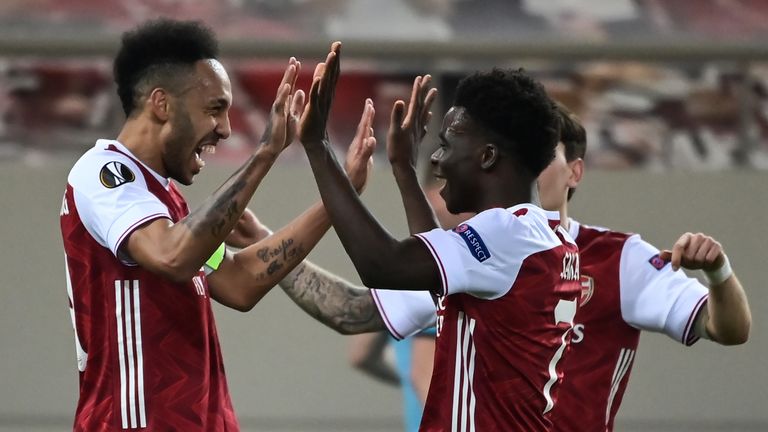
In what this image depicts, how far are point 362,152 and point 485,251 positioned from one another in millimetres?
580

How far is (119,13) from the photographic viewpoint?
21.8 feet

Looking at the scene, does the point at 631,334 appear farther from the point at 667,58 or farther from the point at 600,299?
the point at 667,58

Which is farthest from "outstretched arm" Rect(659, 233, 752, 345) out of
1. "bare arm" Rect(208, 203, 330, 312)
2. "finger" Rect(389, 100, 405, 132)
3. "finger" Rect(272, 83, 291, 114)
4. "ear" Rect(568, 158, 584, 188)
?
"finger" Rect(272, 83, 291, 114)

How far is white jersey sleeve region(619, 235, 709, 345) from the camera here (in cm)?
346

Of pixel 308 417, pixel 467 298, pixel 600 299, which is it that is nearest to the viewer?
pixel 467 298

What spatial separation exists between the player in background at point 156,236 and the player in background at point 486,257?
322 mm

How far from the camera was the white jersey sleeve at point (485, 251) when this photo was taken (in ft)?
9.02

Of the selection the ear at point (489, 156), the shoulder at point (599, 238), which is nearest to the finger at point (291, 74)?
the ear at point (489, 156)

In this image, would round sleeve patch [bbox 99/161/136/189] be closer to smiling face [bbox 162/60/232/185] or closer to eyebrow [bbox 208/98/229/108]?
smiling face [bbox 162/60/232/185]

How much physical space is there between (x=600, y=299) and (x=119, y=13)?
3.94 metres

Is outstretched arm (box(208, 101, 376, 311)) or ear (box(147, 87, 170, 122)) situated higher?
ear (box(147, 87, 170, 122))

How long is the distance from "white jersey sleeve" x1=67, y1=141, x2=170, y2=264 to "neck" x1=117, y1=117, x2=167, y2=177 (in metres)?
0.07

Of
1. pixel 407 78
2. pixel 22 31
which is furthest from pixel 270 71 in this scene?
pixel 22 31

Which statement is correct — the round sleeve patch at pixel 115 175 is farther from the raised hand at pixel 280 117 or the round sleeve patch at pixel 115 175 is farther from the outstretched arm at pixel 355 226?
the outstretched arm at pixel 355 226
